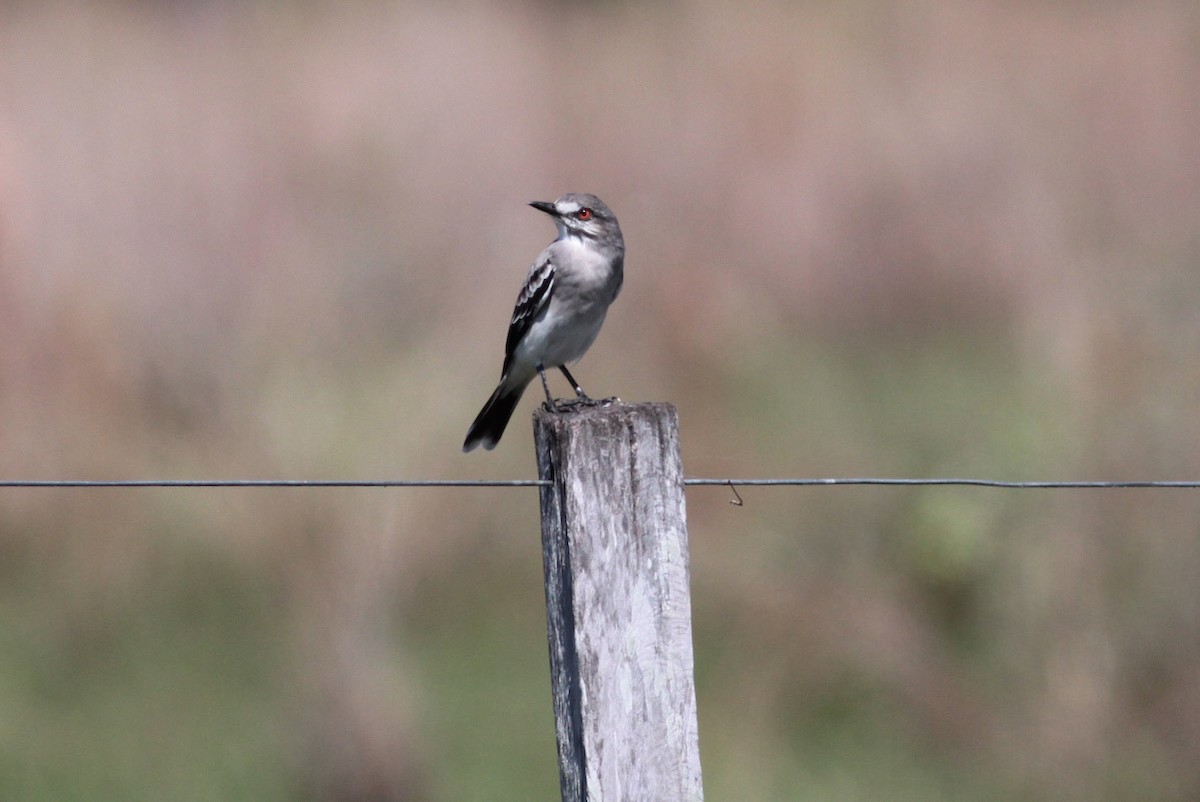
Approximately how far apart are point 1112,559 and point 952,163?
5.74 metres

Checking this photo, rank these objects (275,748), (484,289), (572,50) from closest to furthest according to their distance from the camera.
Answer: (275,748) → (484,289) → (572,50)

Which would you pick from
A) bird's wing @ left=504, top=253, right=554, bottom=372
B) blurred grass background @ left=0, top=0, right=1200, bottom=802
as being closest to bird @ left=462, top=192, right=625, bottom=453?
bird's wing @ left=504, top=253, right=554, bottom=372

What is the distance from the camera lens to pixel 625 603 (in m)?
3.40

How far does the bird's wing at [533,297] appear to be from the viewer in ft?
21.9

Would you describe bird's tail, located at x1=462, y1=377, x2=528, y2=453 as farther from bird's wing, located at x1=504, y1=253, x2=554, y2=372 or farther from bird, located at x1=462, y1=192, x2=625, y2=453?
bird's wing, located at x1=504, y1=253, x2=554, y2=372

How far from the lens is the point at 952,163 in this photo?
41.7ft

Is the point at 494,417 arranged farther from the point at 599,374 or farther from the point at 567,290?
the point at 599,374

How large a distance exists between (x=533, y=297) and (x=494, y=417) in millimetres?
624

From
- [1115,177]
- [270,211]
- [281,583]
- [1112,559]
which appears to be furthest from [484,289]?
[1115,177]

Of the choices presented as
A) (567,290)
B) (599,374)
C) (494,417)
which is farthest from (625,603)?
(599,374)

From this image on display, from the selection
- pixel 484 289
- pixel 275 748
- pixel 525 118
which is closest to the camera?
pixel 275 748

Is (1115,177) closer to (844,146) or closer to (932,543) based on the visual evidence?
(844,146)

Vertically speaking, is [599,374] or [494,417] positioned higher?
[599,374]

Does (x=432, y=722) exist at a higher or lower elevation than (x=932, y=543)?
lower
